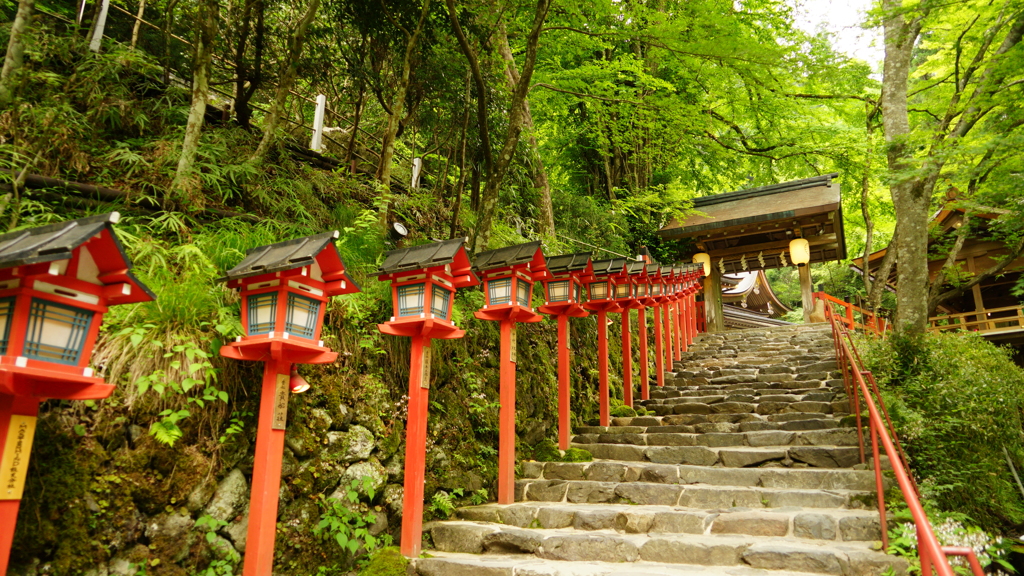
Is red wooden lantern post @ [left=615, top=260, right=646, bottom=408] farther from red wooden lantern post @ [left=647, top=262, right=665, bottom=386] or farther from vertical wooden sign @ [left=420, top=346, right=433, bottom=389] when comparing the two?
vertical wooden sign @ [left=420, top=346, right=433, bottom=389]

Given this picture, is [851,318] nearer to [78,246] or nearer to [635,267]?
[635,267]

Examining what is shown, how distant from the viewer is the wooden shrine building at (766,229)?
48.8 ft

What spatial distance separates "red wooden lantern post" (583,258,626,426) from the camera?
7.66 metres

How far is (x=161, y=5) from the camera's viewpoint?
6324mm

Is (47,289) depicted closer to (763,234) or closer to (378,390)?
(378,390)

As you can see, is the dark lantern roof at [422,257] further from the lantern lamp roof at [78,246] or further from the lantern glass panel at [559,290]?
the lantern glass panel at [559,290]

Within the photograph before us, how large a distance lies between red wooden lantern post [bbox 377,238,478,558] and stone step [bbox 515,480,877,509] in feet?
5.50

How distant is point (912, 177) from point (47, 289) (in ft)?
28.7

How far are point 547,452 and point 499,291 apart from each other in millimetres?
2210

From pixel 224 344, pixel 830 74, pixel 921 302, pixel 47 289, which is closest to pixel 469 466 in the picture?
pixel 224 344

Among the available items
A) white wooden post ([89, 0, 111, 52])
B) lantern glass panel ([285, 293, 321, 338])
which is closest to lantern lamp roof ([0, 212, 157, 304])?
lantern glass panel ([285, 293, 321, 338])

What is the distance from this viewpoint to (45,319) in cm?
258

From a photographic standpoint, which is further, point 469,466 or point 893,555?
point 469,466

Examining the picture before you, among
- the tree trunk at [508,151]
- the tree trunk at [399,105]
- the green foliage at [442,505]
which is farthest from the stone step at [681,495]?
the tree trunk at [399,105]
